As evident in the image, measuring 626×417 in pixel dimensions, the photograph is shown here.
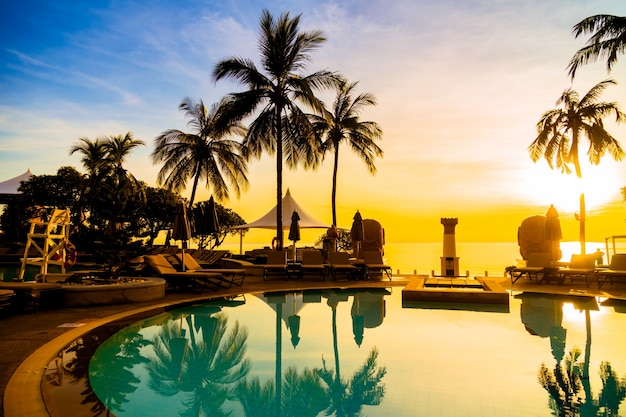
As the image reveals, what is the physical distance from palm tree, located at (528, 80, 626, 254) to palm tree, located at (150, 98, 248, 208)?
53.6 feet

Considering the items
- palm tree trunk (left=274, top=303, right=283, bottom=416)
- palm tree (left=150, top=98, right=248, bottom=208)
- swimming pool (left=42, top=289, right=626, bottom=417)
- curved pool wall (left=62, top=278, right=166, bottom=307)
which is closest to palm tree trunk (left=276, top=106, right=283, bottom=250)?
palm tree (left=150, top=98, right=248, bottom=208)

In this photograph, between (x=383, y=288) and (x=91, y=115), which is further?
(x=91, y=115)

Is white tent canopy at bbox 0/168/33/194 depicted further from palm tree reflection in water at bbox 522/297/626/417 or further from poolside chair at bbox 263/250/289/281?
palm tree reflection in water at bbox 522/297/626/417

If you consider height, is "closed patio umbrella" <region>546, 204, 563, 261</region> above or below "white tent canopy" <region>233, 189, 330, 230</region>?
below

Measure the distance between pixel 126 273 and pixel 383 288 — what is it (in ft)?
23.7

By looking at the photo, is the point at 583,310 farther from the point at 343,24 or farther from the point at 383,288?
the point at 343,24

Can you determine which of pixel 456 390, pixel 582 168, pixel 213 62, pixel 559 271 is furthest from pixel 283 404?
pixel 582 168

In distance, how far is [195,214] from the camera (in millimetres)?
24078

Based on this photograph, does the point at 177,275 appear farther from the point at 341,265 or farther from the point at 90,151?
the point at 90,151

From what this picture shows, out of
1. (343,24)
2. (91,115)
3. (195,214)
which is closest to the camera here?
(343,24)

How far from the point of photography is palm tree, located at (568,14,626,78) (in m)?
14.2

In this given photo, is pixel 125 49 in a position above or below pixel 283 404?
above

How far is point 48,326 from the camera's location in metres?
6.46

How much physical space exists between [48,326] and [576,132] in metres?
21.7
